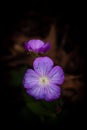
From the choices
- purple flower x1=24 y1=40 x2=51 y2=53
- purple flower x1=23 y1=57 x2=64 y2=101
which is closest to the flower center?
purple flower x1=23 y1=57 x2=64 y2=101

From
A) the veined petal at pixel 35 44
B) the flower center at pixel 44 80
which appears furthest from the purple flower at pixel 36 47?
the flower center at pixel 44 80

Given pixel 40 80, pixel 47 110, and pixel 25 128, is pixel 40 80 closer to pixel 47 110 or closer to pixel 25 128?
pixel 47 110

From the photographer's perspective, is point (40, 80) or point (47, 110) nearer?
point (40, 80)

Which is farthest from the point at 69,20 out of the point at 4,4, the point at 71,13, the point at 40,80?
the point at 40,80

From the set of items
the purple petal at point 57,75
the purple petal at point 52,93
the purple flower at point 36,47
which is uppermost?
the purple flower at point 36,47

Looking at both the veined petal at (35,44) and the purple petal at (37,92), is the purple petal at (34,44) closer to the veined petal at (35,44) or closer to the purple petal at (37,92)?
the veined petal at (35,44)

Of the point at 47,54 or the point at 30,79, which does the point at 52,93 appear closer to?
the point at 30,79
